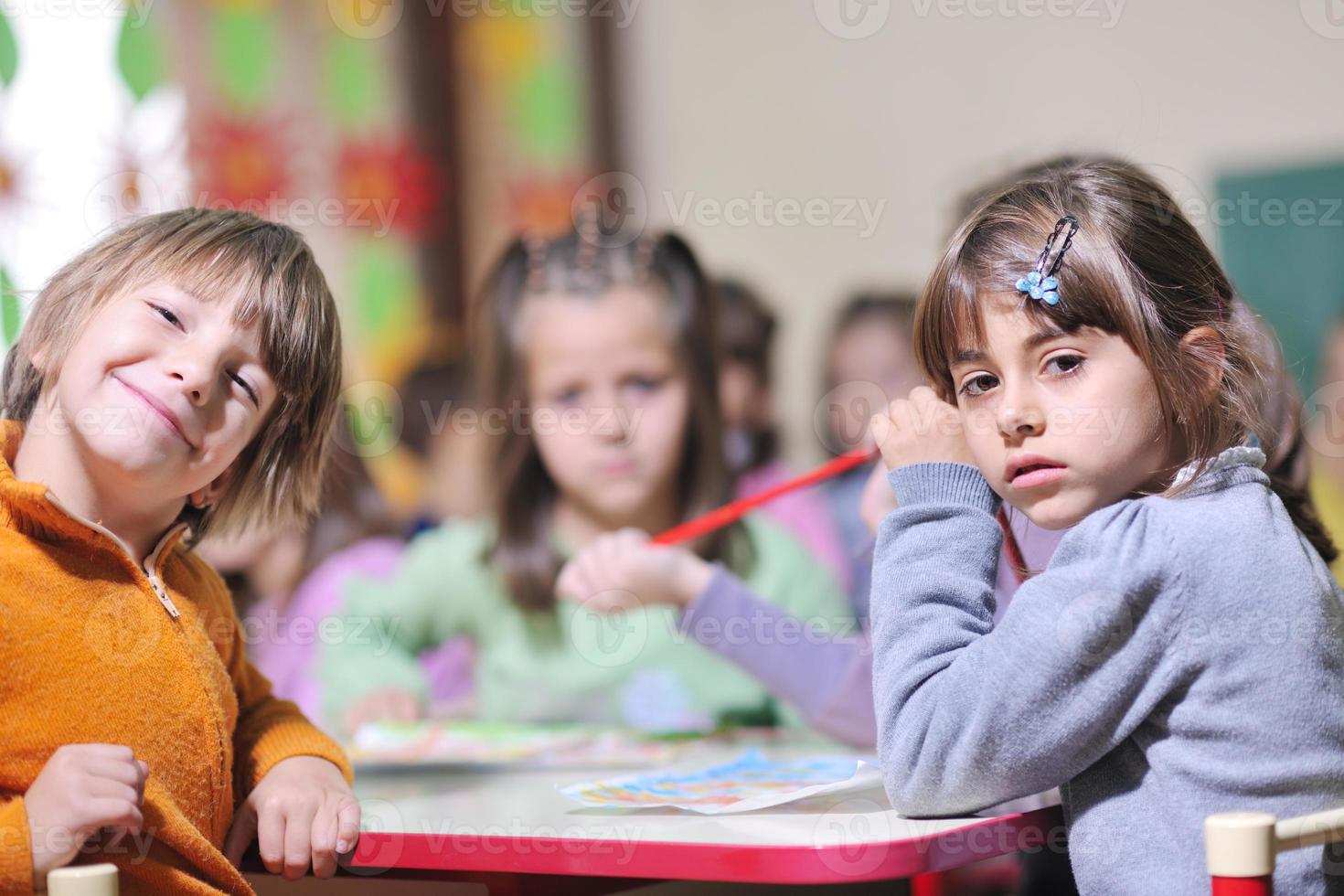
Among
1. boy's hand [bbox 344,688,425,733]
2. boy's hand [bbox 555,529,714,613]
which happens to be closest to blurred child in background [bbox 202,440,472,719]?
boy's hand [bbox 344,688,425,733]

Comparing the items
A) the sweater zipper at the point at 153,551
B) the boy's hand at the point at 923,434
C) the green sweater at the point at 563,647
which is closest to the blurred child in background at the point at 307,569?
the green sweater at the point at 563,647

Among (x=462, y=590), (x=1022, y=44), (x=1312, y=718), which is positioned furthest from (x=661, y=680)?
(x=1022, y=44)

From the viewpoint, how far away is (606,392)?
150 centimetres

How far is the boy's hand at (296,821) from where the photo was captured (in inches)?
31.0

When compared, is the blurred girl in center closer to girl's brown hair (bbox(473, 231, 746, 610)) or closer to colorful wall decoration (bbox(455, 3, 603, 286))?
girl's brown hair (bbox(473, 231, 746, 610))

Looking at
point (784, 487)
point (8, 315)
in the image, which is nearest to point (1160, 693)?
point (784, 487)

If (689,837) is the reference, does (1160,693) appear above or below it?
above

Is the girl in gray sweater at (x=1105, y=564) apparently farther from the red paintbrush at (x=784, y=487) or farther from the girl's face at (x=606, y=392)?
the girl's face at (x=606, y=392)

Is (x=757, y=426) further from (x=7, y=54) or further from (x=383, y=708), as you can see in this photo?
(x=7, y=54)

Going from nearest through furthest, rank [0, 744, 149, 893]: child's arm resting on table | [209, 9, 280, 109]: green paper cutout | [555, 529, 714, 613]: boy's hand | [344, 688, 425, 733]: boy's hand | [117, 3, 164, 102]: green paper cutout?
[0, 744, 149, 893]: child's arm resting on table → [555, 529, 714, 613]: boy's hand → [344, 688, 425, 733]: boy's hand → [117, 3, 164, 102]: green paper cutout → [209, 9, 280, 109]: green paper cutout

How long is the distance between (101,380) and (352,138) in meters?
1.52

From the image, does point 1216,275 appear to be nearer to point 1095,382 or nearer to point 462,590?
point 1095,382

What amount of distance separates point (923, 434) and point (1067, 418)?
0.41 ft

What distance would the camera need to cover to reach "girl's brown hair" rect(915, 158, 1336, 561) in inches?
29.9
